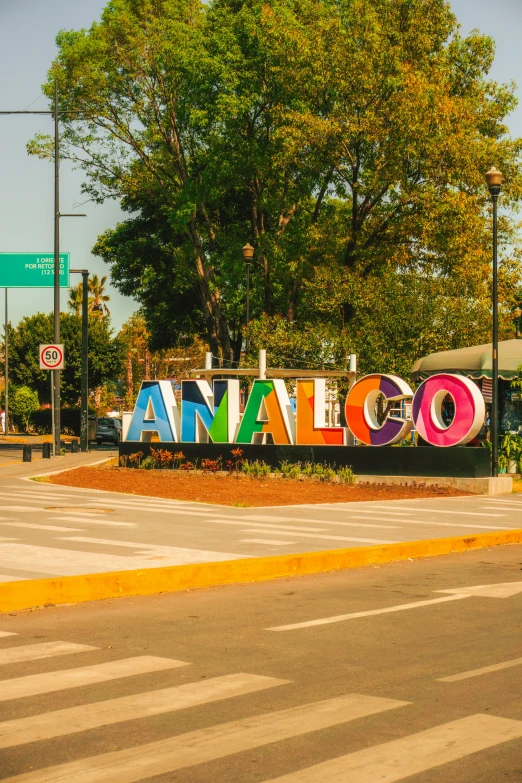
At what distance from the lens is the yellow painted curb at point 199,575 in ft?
30.7

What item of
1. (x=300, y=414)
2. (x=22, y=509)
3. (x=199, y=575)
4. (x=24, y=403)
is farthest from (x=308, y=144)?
(x=24, y=403)

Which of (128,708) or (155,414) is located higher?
(155,414)

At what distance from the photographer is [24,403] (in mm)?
71812

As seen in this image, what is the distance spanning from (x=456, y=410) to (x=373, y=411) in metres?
2.24

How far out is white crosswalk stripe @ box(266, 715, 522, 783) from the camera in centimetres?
472

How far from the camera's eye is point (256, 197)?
41.8 metres

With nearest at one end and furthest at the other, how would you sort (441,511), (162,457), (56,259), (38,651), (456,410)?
(38,651), (441,511), (456,410), (162,457), (56,259)

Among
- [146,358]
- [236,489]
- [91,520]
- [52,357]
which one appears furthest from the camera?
[146,358]

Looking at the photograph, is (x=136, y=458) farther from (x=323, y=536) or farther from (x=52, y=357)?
(x=323, y=536)

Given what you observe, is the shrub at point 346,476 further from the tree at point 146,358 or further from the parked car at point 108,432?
the tree at point 146,358

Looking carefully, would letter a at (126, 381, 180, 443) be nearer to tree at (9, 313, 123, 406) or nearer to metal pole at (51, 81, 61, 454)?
metal pole at (51, 81, 61, 454)

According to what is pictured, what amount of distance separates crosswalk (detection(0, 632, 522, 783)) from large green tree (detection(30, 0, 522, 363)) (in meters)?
28.5

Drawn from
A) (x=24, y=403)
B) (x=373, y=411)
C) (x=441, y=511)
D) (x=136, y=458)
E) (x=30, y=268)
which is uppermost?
(x=30, y=268)

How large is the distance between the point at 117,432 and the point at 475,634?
172 feet
